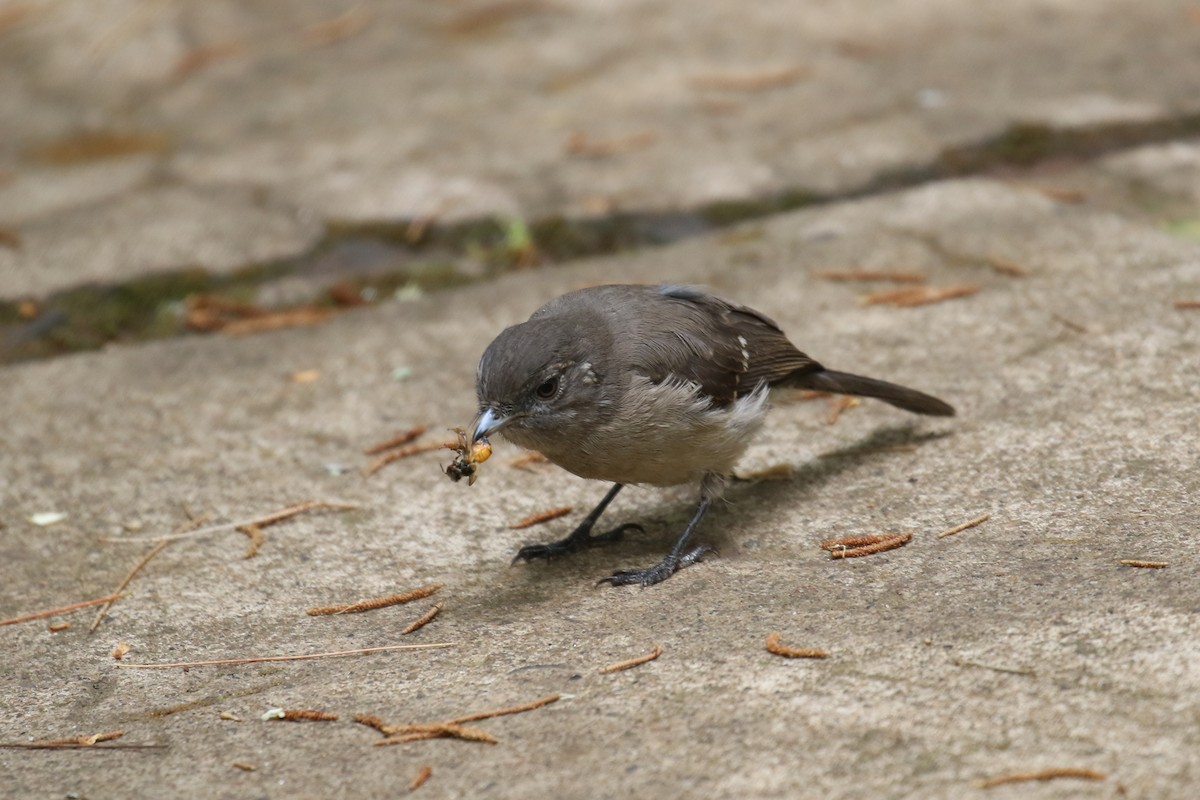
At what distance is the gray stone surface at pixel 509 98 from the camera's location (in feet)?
22.4

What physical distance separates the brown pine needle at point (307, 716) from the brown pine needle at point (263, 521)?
4.42ft

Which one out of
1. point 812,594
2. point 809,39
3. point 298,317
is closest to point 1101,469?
point 812,594

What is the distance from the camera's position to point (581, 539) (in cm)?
435

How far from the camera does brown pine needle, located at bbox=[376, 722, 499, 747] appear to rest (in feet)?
9.97

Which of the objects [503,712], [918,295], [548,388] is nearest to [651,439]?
[548,388]

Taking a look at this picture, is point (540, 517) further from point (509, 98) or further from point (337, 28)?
point (337, 28)

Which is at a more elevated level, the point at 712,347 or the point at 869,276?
the point at 712,347

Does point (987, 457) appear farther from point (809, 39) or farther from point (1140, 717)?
point (809, 39)

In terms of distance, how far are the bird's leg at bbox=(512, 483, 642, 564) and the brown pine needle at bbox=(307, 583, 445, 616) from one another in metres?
0.38

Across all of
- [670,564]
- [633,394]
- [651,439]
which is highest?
[633,394]

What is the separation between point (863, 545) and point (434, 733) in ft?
4.97

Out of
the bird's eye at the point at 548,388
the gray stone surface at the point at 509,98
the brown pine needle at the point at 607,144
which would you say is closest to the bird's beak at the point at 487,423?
the bird's eye at the point at 548,388

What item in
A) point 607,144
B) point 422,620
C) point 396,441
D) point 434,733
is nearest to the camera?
point 434,733

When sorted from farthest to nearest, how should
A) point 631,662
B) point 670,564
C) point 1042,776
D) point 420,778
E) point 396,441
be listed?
point 396,441, point 670,564, point 631,662, point 420,778, point 1042,776
